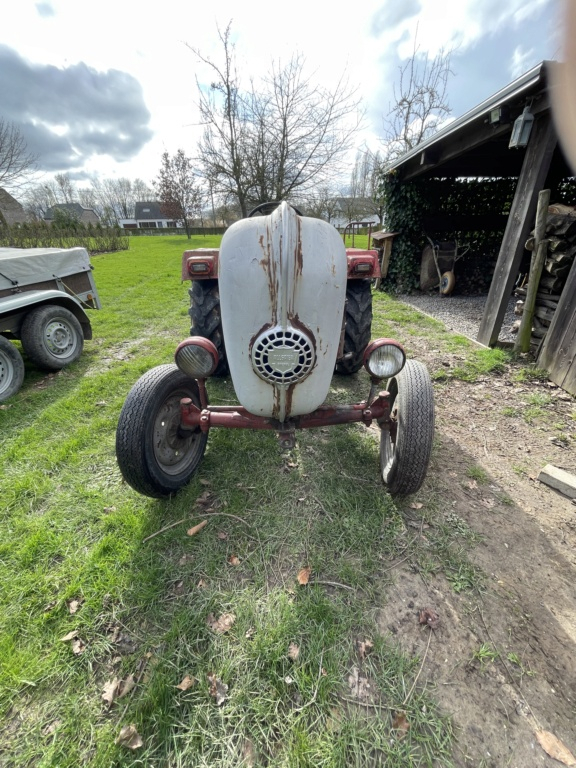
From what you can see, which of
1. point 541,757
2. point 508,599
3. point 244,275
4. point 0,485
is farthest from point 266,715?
point 0,485

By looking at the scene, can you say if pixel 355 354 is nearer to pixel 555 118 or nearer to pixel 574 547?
pixel 574 547

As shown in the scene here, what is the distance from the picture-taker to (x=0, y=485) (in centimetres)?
226

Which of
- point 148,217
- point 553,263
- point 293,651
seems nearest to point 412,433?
point 293,651

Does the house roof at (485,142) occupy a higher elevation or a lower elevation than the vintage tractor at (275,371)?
higher

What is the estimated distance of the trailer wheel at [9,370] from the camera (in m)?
3.24

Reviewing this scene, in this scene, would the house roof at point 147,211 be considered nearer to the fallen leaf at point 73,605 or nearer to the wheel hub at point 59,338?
the wheel hub at point 59,338

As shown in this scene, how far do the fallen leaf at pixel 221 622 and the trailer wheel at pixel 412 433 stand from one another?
1.04m

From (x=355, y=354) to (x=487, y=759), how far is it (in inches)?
99.2

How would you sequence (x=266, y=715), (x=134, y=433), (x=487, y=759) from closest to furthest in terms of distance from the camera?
(x=487, y=759)
(x=266, y=715)
(x=134, y=433)

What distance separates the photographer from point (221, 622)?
4.82ft

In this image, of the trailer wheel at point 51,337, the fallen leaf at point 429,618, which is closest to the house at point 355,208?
the trailer wheel at point 51,337

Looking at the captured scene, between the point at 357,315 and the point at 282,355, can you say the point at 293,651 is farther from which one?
the point at 357,315

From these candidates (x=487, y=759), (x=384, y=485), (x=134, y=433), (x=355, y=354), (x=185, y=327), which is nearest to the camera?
(x=487, y=759)

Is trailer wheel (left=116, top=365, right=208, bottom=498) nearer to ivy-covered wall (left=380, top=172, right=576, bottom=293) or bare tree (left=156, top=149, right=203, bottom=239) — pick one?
ivy-covered wall (left=380, top=172, right=576, bottom=293)
